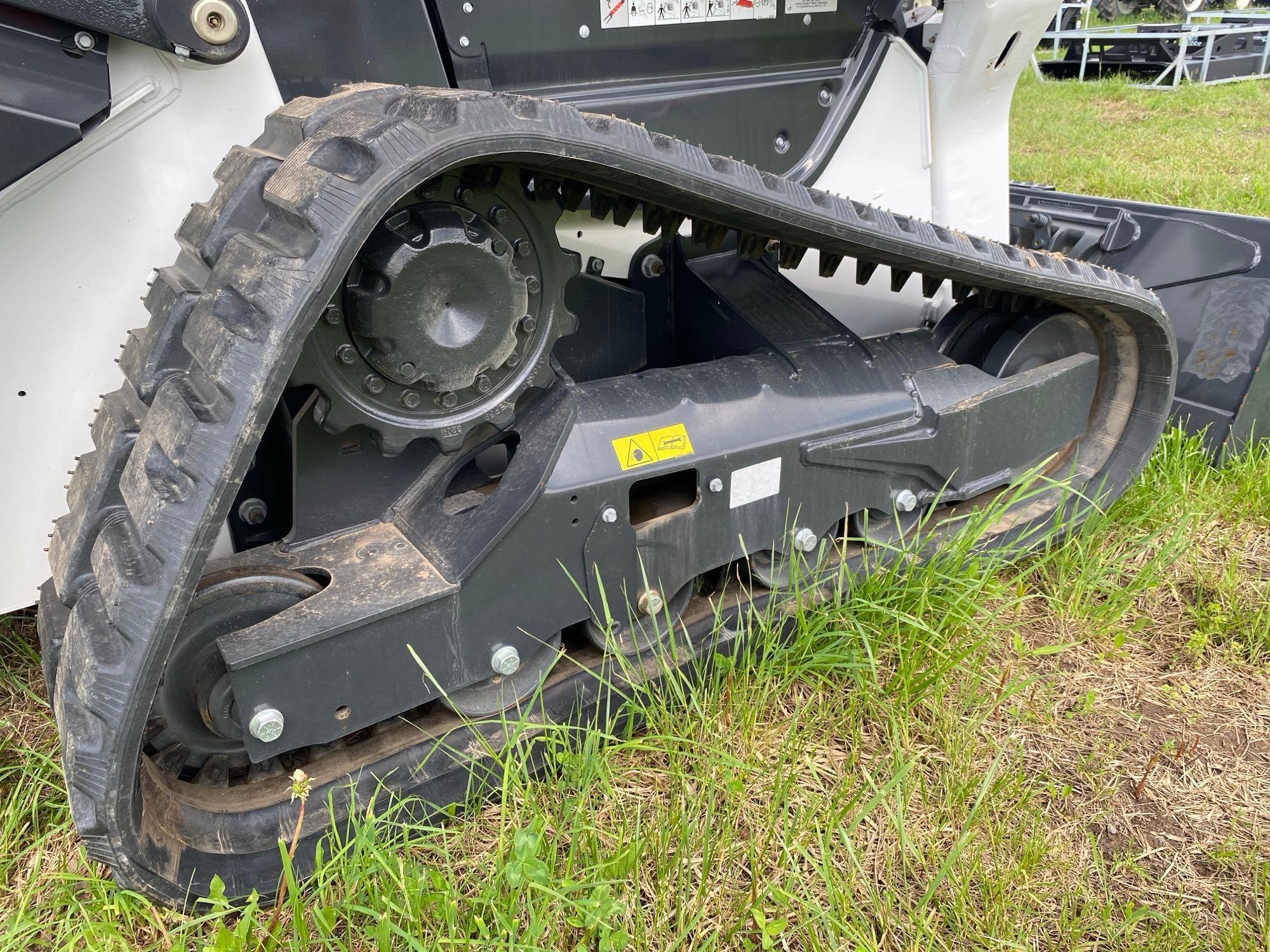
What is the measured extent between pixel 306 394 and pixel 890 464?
1045mm

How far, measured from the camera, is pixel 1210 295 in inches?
98.1

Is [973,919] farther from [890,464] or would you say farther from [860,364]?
[860,364]

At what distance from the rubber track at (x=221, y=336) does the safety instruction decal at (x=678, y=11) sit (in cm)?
42

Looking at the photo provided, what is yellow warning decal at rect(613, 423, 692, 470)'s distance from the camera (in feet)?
5.16

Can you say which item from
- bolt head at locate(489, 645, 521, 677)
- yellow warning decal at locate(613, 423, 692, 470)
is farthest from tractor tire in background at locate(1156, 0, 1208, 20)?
bolt head at locate(489, 645, 521, 677)

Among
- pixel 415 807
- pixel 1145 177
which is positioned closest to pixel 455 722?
pixel 415 807

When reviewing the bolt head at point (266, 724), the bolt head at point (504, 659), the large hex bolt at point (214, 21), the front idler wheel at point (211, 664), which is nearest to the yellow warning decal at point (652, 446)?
the bolt head at point (504, 659)

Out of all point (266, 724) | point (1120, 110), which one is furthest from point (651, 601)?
point (1120, 110)

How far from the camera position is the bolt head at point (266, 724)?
1.36 m

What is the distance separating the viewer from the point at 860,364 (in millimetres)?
1849

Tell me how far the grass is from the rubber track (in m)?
0.29

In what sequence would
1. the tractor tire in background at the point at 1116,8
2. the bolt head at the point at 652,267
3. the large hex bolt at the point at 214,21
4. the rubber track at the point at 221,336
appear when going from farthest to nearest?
the tractor tire in background at the point at 1116,8, the bolt head at the point at 652,267, the large hex bolt at the point at 214,21, the rubber track at the point at 221,336

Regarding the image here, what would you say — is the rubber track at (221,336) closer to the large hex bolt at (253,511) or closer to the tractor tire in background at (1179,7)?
the large hex bolt at (253,511)

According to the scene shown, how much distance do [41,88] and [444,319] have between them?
1.78 feet
